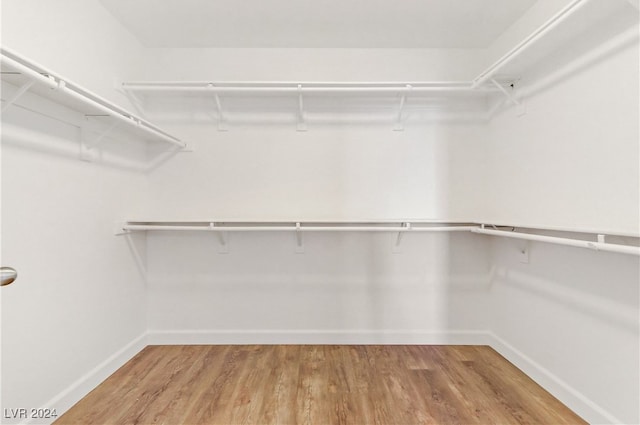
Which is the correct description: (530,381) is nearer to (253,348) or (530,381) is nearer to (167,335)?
(253,348)

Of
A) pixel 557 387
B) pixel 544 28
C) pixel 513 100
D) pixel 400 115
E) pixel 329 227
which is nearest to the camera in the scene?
pixel 544 28

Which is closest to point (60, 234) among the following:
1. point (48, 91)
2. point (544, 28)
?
point (48, 91)

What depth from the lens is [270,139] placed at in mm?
2422

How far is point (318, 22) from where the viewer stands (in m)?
2.09

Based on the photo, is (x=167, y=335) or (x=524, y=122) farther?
(x=167, y=335)

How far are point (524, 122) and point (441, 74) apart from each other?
Result: 731 mm

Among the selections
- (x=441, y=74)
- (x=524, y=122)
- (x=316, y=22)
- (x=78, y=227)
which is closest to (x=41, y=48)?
(x=78, y=227)

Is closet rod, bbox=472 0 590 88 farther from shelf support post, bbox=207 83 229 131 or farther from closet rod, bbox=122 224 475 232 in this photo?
shelf support post, bbox=207 83 229 131

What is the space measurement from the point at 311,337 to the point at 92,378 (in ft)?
4.42

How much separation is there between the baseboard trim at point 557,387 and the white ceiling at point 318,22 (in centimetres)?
214

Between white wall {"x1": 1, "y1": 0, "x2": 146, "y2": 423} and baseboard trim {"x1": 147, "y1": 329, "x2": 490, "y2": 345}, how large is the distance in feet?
1.11

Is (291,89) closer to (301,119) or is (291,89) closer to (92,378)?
(301,119)

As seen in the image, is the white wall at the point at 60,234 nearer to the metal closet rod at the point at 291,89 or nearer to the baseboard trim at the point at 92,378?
the baseboard trim at the point at 92,378

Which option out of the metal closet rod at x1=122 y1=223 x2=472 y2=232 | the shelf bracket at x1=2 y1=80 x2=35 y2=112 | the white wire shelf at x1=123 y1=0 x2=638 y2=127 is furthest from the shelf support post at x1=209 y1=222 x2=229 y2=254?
the shelf bracket at x1=2 y1=80 x2=35 y2=112
